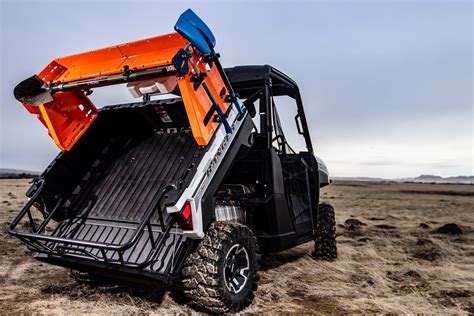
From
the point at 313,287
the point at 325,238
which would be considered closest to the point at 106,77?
the point at 313,287

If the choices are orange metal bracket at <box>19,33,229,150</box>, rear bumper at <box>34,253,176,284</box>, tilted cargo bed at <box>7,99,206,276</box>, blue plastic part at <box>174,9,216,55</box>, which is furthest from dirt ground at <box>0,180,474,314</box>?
blue plastic part at <box>174,9,216,55</box>

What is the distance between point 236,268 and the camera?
3.92m

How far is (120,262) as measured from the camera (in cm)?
365

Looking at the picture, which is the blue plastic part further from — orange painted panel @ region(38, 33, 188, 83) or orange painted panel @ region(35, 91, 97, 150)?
orange painted panel @ region(35, 91, 97, 150)

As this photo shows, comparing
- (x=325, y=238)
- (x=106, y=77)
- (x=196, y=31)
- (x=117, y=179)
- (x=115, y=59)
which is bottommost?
(x=325, y=238)

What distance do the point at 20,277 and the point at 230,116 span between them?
3362 millimetres

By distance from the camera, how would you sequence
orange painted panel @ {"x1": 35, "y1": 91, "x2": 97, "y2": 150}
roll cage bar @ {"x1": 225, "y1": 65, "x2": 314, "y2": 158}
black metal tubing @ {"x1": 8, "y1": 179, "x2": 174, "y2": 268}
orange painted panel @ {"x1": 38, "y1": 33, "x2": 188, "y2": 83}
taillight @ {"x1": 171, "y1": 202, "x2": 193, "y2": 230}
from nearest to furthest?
black metal tubing @ {"x1": 8, "y1": 179, "x2": 174, "y2": 268} < taillight @ {"x1": 171, "y1": 202, "x2": 193, "y2": 230} < orange painted panel @ {"x1": 38, "y1": 33, "x2": 188, "y2": 83} < orange painted panel @ {"x1": 35, "y1": 91, "x2": 97, "y2": 150} < roll cage bar @ {"x1": 225, "y1": 65, "x2": 314, "y2": 158}

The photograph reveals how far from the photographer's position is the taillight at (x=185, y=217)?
132 inches

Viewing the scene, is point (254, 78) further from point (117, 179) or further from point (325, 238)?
point (325, 238)

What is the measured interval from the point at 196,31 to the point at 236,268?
2227 millimetres

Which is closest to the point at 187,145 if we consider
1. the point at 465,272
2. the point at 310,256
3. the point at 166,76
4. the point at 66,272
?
the point at 166,76

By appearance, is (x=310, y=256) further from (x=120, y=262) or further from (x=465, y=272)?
(x=120, y=262)

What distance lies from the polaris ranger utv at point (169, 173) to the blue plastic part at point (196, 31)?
0.04 feet

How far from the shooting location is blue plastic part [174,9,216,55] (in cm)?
341
